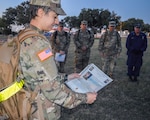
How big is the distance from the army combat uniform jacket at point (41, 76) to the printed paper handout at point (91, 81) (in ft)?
1.13

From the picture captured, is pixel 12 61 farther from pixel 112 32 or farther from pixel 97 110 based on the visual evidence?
pixel 112 32

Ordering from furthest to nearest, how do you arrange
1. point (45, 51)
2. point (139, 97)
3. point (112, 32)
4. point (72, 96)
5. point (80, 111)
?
point (112, 32)
point (139, 97)
point (80, 111)
point (72, 96)
point (45, 51)

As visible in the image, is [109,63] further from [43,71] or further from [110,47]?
[43,71]

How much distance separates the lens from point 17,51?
1603 mm

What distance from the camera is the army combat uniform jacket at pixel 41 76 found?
158 cm

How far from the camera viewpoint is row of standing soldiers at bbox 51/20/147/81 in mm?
7434

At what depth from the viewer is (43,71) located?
158cm

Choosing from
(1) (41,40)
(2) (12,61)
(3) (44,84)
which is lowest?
(3) (44,84)

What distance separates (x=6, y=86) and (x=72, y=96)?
0.46 meters

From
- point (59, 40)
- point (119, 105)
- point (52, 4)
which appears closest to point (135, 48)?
point (59, 40)

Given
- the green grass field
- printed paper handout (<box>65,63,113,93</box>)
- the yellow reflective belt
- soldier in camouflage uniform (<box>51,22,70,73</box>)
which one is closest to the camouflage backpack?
the yellow reflective belt

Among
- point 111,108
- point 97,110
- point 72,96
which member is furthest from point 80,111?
point 72,96

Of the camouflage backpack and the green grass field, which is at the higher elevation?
the camouflage backpack

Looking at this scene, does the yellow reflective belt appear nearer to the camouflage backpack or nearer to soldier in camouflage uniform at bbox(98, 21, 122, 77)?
the camouflage backpack
